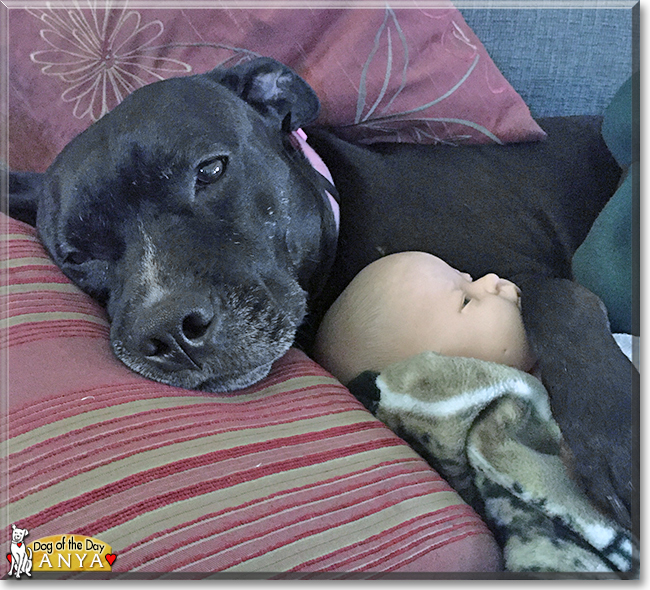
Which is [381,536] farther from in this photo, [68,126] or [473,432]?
[68,126]

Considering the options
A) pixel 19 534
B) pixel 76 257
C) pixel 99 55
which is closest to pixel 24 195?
→ pixel 76 257

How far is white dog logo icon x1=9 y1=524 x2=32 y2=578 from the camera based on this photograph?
23.9 inches

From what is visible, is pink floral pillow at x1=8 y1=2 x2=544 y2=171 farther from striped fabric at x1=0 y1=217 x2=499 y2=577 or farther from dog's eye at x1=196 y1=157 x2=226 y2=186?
striped fabric at x1=0 y1=217 x2=499 y2=577

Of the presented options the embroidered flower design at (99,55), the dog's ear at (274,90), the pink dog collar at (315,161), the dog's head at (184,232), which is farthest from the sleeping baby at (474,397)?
the embroidered flower design at (99,55)

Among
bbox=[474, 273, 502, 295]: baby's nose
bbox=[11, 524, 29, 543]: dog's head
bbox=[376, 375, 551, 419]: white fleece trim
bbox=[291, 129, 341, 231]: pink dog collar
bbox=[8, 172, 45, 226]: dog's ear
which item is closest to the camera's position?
bbox=[11, 524, 29, 543]: dog's head

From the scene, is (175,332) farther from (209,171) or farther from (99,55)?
(99,55)

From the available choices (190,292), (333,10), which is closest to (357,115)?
(333,10)

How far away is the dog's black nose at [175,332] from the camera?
2.89 ft

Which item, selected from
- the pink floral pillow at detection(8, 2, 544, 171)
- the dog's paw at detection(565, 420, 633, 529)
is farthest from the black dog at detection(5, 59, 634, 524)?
the pink floral pillow at detection(8, 2, 544, 171)

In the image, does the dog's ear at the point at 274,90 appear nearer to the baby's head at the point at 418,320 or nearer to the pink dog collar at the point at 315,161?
the pink dog collar at the point at 315,161

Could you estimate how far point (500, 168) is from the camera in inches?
57.5

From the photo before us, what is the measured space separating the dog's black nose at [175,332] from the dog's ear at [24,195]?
20.9 inches

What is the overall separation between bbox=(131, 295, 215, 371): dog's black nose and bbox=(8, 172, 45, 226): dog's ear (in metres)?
0.53

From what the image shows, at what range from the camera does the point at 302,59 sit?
1544 millimetres
